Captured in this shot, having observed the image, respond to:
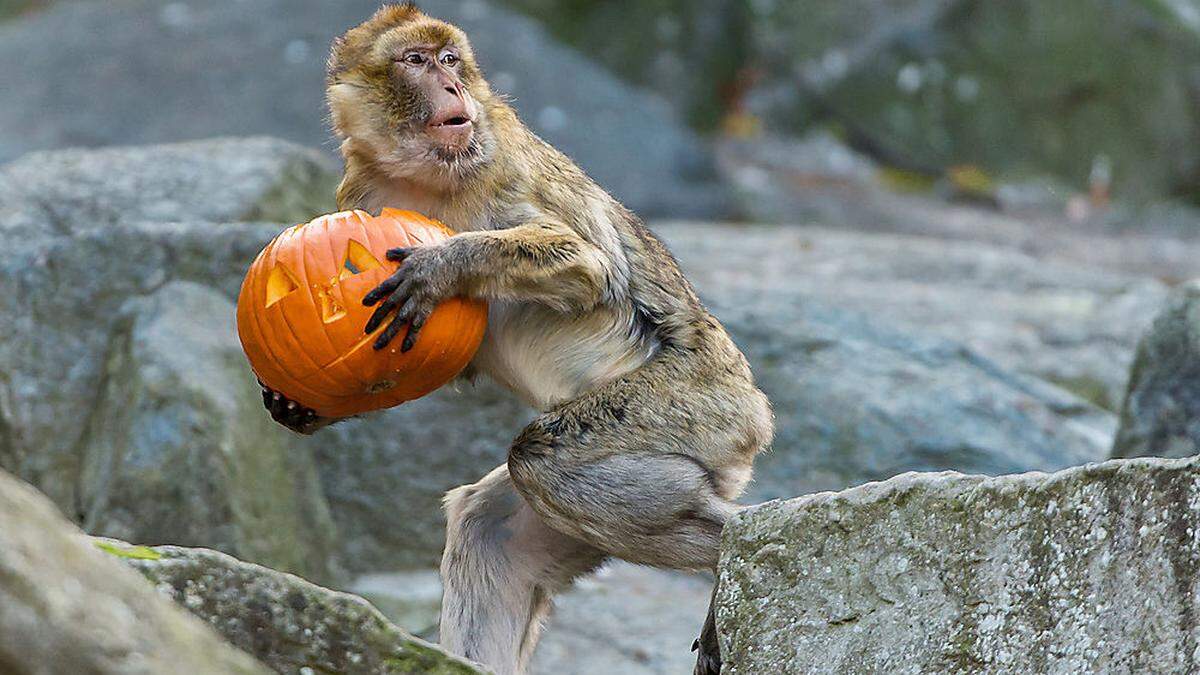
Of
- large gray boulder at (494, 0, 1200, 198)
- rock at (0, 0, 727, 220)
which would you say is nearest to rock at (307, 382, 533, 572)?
rock at (0, 0, 727, 220)

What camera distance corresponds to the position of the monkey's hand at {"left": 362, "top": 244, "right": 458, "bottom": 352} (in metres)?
4.23

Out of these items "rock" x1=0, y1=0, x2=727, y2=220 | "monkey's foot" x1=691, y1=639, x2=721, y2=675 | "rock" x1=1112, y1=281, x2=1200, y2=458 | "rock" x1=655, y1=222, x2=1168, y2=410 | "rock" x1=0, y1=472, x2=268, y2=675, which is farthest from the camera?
"rock" x1=0, y1=0, x2=727, y2=220

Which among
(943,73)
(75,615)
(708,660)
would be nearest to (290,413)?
(708,660)

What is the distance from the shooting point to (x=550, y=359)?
4766 mm

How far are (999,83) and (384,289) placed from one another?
448 inches

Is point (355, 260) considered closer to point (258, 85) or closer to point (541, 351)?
point (541, 351)

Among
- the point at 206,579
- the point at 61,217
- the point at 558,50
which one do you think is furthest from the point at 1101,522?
the point at 558,50

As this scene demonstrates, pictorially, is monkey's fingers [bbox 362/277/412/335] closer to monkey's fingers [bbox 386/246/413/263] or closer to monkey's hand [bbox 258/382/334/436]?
monkey's fingers [bbox 386/246/413/263]

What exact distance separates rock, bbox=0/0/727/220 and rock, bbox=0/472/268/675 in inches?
358

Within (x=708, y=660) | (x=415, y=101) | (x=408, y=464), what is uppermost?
(x=415, y=101)

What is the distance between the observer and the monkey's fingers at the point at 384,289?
4234 mm

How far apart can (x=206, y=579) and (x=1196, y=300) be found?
3.68m

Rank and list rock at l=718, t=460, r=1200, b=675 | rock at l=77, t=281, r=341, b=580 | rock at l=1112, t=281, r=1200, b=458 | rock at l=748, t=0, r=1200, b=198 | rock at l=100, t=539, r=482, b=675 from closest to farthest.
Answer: rock at l=718, t=460, r=1200, b=675, rock at l=100, t=539, r=482, b=675, rock at l=1112, t=281, r=1200, b=458, rock at l=77, t=281, r=341, b=580, rock at l=748, t=0, r=1200, b=198

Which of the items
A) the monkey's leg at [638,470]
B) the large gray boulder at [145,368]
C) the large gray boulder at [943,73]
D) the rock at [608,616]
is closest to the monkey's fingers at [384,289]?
the monkey's leg at [638,470]
